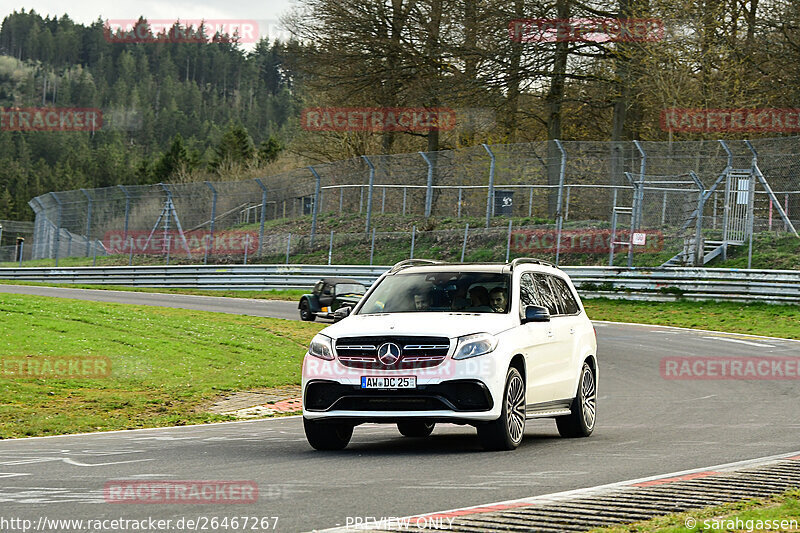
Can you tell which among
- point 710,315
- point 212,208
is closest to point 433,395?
point 710,315

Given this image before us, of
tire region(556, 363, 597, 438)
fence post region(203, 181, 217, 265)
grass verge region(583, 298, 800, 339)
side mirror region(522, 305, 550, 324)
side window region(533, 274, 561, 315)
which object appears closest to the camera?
side mirror region(522, 305, 550, 324)

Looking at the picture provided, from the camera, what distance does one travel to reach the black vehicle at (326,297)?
29453 mm

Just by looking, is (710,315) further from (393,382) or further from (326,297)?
(393,382)

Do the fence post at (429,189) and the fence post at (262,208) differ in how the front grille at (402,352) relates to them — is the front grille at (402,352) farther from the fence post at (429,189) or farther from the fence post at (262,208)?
the fence post at (262,208)

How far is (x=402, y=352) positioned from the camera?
→ 33.0 ft

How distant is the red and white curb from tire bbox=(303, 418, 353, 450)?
3.23 metres

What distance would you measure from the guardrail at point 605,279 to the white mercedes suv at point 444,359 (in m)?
19.9

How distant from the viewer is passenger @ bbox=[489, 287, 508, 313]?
36.1 ft

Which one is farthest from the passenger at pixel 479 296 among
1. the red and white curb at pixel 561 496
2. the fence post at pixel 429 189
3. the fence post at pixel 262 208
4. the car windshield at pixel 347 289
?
the fence post at pixel 262 208

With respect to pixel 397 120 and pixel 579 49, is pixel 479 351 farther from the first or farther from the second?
pixel 397 120

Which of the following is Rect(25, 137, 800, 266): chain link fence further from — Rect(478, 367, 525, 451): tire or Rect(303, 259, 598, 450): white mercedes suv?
Rect(478, 367, 525, 451): tire

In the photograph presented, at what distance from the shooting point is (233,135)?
127188 mm

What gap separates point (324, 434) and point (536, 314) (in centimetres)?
225

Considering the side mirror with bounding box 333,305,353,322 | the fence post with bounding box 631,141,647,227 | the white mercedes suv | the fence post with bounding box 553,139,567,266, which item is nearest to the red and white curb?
the white mercedes suv
